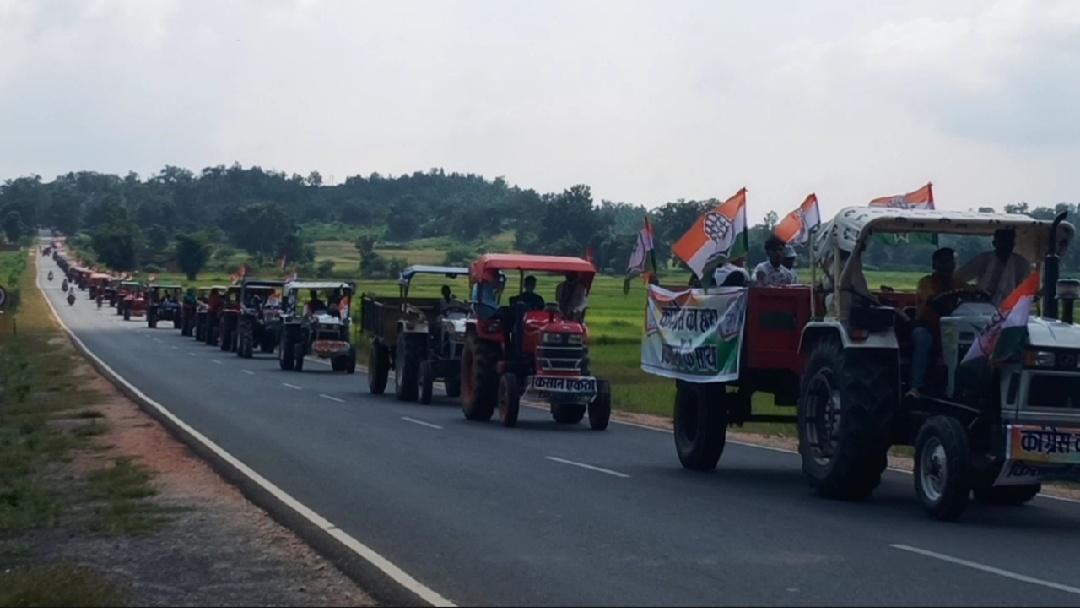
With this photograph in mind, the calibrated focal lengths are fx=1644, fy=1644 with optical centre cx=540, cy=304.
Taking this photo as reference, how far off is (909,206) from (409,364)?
15.5 m

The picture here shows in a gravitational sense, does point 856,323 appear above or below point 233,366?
above

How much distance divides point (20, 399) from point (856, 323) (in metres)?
21.0

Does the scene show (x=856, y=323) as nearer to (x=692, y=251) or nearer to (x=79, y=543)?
(x=692, y=251)

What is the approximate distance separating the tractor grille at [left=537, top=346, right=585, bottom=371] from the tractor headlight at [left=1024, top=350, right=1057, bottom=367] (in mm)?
11724

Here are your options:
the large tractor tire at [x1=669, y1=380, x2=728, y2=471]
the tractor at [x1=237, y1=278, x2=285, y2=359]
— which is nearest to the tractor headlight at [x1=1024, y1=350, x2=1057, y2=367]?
the large tractor tire at [x1=669, y1=380, x2=728, y2=471]

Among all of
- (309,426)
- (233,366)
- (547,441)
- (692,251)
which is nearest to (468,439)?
(547,441)

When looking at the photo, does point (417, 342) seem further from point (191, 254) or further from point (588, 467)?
point (191, 254)

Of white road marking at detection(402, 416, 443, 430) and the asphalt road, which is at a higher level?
the asphalt road

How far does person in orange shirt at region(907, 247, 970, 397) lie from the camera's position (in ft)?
47.6

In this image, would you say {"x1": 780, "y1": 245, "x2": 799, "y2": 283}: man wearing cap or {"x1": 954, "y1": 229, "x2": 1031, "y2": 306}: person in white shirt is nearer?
{"x1": 954, "y1": 229, "x2": 1031, "y2": 306}: person in white shirt

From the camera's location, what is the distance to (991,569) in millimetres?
11430

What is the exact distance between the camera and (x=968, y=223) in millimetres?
15227

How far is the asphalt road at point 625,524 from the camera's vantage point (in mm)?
10711

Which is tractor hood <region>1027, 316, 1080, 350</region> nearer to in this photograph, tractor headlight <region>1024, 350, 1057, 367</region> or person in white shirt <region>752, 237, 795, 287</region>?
tractor headlight <region>1024, 350, 1057, 367</region>
